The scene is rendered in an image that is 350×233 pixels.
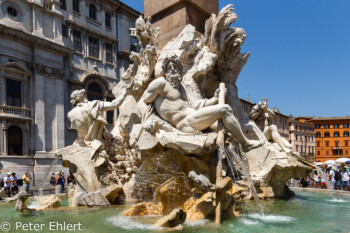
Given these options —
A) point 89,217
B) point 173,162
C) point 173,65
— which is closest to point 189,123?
point 173,162

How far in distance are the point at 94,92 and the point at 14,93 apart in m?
6.27

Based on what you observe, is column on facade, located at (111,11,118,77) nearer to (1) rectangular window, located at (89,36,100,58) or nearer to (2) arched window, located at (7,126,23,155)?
(1) rectangular window, located at (89,36,100,58)

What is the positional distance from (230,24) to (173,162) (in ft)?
14.9

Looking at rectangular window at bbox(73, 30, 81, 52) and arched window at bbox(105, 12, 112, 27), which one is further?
arched window at bbox(105, 12, 112, 27)

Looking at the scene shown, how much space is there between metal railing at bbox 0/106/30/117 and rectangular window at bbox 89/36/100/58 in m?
7.48

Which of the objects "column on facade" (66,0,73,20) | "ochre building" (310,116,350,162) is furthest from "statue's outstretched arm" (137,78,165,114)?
"ochre building" (310,116,350,162)

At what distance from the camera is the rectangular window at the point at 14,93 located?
18.7 m

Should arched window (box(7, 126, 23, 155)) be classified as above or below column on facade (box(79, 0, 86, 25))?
below

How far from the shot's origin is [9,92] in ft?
61.6

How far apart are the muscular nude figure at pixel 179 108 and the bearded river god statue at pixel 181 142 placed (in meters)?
0.02

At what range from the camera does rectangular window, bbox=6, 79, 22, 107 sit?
18.7 meters

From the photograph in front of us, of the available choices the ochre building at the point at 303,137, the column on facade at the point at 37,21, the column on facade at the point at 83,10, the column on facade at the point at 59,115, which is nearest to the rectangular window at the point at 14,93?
the column on facade at the point at 59,115

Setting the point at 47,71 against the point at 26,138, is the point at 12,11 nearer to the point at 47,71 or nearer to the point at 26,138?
the point at 47,71

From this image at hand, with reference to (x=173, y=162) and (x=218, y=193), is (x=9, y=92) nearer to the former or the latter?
(x=173, y=162)
